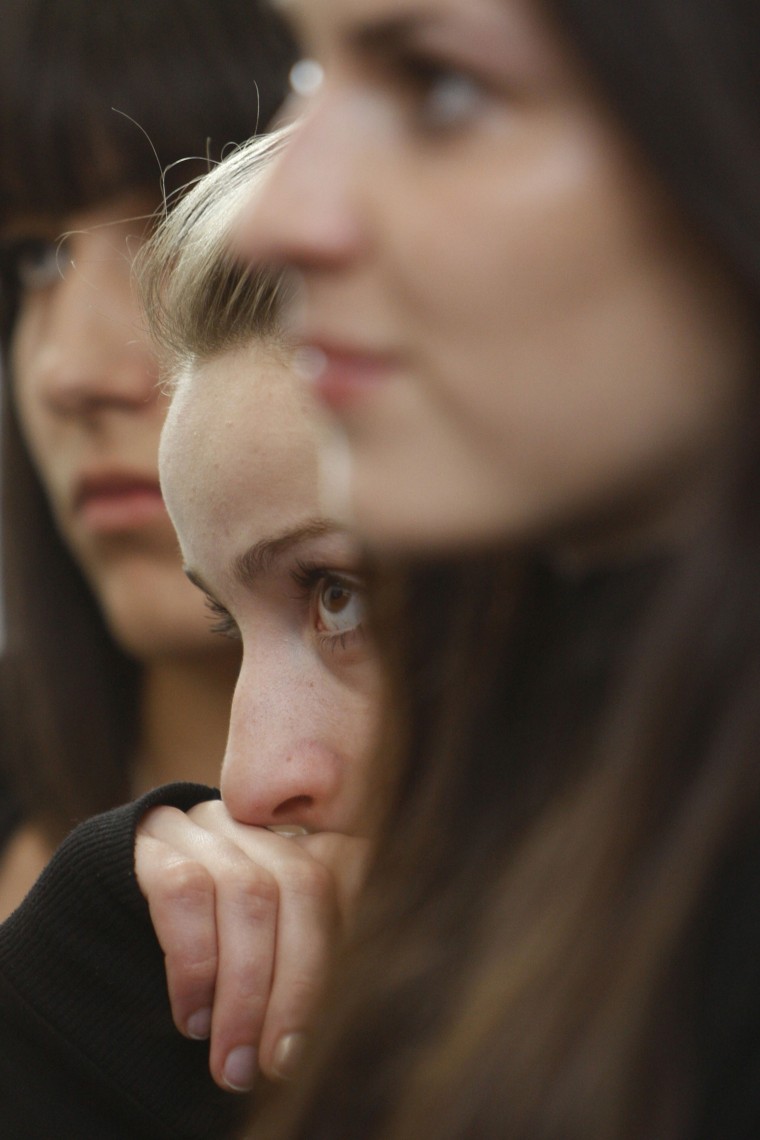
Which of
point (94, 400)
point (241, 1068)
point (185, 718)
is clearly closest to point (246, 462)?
point (241, 1068)

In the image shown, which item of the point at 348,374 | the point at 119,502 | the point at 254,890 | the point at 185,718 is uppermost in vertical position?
the point at 348,374

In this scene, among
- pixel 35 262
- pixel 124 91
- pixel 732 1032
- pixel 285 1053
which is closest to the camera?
pixel 732 1032

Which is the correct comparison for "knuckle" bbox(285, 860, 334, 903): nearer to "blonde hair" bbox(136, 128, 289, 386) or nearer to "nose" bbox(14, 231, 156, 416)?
"blonde hair" bbox(136, 128, 289, 386)

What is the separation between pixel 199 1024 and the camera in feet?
2.11

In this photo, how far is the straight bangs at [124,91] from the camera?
3.76 feet

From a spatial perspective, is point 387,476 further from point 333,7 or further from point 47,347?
point 47,347

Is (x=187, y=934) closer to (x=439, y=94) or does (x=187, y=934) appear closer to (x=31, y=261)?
(x=439, y=94)

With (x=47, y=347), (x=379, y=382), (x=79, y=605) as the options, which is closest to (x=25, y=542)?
(x=79, y=605)

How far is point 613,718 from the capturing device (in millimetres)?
438

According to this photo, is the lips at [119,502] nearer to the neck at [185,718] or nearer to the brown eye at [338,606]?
the neck at [185,718]

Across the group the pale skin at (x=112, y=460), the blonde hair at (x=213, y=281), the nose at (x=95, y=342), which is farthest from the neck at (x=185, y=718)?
the blonde hair at (x=213, y=281)

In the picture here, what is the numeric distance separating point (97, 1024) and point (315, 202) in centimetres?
41

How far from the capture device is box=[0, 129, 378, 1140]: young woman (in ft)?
2.05

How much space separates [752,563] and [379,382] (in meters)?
0.13
